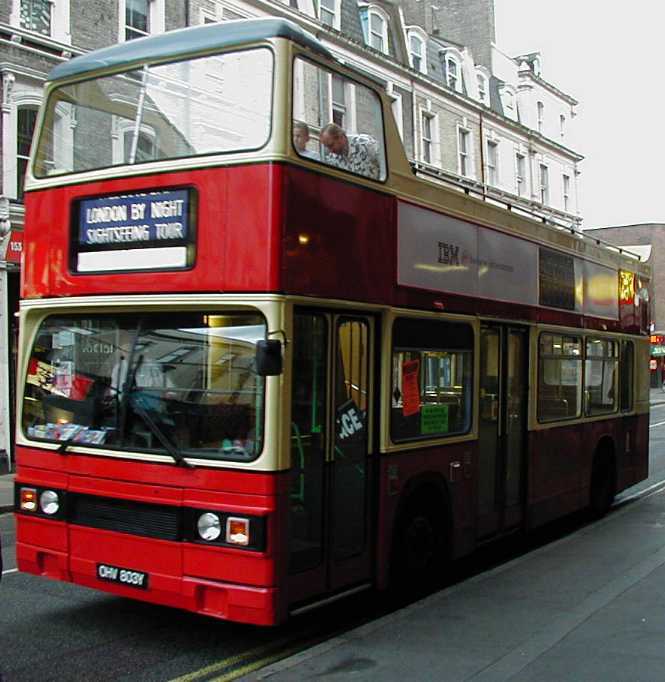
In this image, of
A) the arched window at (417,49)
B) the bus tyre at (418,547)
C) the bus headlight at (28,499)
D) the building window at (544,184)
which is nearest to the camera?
the bus headlight at (28,499)

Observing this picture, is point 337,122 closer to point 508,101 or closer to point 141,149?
point 141,149

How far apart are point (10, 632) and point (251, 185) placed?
11.6 ft

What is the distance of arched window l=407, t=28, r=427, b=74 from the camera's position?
31.6 m

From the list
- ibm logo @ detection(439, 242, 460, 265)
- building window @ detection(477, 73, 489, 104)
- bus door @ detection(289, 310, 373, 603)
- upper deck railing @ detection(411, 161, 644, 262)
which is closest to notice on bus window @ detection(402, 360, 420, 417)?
bus door @ detection(289, 310, 373, 603)

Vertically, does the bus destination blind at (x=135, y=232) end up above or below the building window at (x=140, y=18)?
below

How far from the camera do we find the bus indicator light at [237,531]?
5219 millimetres

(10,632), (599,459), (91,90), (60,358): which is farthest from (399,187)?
(599,459)

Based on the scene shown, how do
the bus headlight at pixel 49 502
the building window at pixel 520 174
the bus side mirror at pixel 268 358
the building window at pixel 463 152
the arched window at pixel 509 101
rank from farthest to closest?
the arched window at pixel 509 101 < the building window at pixel 520 174 < the building window at pixel 463 152 < the bus headlight at pixel 49 502 < the bus side mirror at pixel 268 358

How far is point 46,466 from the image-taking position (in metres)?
5.97

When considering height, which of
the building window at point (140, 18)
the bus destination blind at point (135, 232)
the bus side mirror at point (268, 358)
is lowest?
the bus side mirror at point (268, 358)

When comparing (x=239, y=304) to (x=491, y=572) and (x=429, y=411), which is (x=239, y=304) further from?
(x=491, y=572)

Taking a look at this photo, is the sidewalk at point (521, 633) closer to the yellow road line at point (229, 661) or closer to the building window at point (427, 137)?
the yellow road line at point (229, 661)

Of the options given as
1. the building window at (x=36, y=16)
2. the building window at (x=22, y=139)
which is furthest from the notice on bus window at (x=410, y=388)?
the building window at (x=36, y=16)

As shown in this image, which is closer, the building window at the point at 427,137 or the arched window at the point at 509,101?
the building window at the point at 427,137
